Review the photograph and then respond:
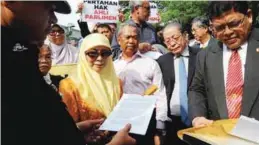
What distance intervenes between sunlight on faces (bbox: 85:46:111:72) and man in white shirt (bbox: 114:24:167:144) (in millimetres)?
339

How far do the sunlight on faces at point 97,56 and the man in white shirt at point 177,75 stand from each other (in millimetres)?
620

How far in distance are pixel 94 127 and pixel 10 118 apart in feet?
4.06

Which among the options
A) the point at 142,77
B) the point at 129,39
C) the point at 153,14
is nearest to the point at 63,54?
the point at 129,39

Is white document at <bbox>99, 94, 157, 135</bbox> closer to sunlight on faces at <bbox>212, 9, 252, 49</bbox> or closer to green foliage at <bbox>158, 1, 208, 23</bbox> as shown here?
sunlight on faces at <bbox>212, 9, 252, 49</bbox>

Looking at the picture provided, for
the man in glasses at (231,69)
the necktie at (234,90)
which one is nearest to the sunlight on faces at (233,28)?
the man in glasses at (231,69)

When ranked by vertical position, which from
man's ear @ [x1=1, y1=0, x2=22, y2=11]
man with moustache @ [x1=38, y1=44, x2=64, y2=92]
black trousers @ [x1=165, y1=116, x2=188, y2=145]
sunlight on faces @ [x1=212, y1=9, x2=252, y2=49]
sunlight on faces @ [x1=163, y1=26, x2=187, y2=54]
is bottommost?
black trousers @ [x1=165, y1=116, x2=188, y2=145]

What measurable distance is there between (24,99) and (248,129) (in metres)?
1.18

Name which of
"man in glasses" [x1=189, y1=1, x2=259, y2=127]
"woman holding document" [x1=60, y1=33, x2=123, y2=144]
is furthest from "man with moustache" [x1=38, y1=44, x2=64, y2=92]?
"man in glasses" [x1=189, y1=1, x2=259, y2=127]

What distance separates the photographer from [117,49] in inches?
143

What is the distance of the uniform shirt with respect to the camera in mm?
1281

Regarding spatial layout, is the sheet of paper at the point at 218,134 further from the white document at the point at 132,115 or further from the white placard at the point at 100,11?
the white placard at the point at 100,11

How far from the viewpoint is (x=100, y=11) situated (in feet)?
12.4

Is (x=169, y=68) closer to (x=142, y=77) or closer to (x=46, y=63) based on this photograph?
(x=142, y=77)

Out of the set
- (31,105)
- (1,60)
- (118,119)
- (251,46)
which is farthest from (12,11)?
(251,46)
